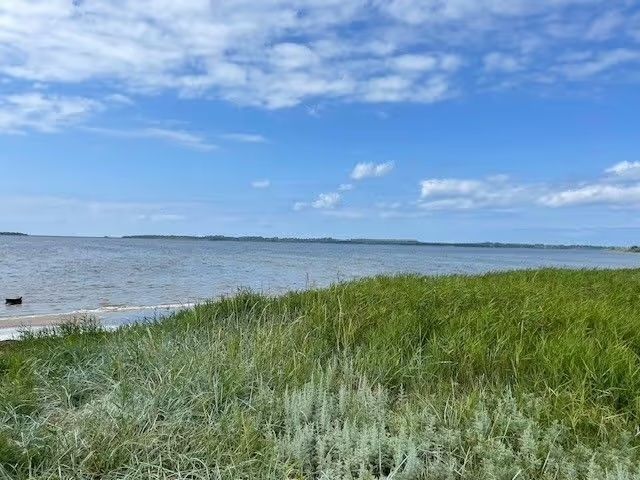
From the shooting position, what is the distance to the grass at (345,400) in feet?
13.0

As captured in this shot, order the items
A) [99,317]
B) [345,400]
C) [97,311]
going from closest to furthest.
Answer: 1. [345,400]
2. [99,317]
3. [97,311]

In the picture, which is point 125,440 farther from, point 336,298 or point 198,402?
point 336,298

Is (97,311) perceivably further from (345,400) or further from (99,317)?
(345,400)

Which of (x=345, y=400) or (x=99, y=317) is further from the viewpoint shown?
(x=99, y=317)

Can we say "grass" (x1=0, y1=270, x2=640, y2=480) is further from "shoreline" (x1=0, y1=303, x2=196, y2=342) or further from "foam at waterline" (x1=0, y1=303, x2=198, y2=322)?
"foam at waterline" (x1=0, y1=303, x2=198, y2=322)

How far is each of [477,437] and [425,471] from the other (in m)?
0.59

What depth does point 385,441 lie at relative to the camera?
410cm

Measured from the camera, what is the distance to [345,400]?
193 inches

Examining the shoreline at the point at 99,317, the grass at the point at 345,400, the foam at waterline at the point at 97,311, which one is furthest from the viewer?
the foam at waterline at the point at 97,311

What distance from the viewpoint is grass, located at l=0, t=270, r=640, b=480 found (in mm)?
3967

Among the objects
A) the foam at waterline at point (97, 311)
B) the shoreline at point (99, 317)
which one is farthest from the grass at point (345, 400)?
the foam at waterline at point (97, 311)

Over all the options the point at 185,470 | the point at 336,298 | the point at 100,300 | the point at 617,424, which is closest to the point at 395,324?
the point at 336,298

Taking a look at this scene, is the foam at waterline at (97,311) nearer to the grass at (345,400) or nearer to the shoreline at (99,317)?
the shoreline at (99,317)

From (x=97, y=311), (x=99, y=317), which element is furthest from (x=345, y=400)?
(x=97, y=311)
